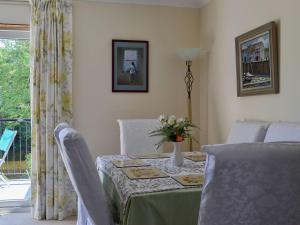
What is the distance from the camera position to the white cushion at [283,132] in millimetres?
2229

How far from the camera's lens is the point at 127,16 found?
4.08 metres

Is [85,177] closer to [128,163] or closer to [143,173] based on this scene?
[143,173]

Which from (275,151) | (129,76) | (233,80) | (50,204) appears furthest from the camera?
(129,76)

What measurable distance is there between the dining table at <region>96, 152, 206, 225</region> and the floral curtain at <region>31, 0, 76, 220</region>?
4.93 feet

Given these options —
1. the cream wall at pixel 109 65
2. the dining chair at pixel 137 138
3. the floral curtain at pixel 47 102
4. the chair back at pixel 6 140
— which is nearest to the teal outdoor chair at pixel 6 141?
the chair back at pixel 6 140

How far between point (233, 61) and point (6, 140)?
279 cm

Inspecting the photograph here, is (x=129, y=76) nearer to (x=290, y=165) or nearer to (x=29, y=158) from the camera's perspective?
(x=29, y=158)

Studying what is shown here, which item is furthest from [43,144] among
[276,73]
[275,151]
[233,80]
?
[275,151]

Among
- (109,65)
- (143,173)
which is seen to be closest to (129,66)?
(109,65)

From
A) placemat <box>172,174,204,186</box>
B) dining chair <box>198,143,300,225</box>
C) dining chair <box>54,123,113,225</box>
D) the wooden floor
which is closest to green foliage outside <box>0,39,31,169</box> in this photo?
the wooden floor

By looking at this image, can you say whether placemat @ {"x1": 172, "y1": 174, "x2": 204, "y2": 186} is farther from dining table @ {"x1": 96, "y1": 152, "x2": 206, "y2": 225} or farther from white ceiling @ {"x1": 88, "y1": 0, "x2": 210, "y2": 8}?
white ceiling @ {"x1": 88, "y1": 0, "x2": 210, "y2": 8}

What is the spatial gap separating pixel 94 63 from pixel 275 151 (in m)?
2.99

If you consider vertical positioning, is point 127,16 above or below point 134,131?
above

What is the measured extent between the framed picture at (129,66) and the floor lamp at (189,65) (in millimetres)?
454
